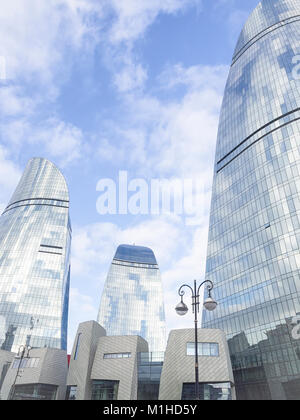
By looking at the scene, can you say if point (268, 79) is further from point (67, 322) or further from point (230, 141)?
point (67, 322)

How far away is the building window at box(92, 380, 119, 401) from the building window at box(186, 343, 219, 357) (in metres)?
11.6

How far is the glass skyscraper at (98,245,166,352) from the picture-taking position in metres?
165

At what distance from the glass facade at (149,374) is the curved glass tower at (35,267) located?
74.8 meters

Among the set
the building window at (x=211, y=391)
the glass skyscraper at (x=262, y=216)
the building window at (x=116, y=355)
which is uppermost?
the glass skyscraper at (x=262, y=216)

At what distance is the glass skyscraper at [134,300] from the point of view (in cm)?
16538

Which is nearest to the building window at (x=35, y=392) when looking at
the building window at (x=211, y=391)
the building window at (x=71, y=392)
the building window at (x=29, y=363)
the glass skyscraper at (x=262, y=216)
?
the building window at (x=29, y=363)

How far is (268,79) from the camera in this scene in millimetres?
95562

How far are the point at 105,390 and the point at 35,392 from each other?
55.6ft

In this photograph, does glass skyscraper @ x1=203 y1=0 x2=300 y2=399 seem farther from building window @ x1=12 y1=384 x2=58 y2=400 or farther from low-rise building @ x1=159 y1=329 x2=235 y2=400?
building window @ x1=12 y1=384 x2=58 y2=400

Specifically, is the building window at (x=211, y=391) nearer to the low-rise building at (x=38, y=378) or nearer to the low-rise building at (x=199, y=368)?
the low-rise building at (x=199, y=368)

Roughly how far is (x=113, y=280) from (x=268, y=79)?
128552 mm

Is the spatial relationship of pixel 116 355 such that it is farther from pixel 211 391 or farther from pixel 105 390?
pixel 211 391

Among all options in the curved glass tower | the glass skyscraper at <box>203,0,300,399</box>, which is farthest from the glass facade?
the curved glass tower

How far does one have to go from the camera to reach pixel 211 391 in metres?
42.7
